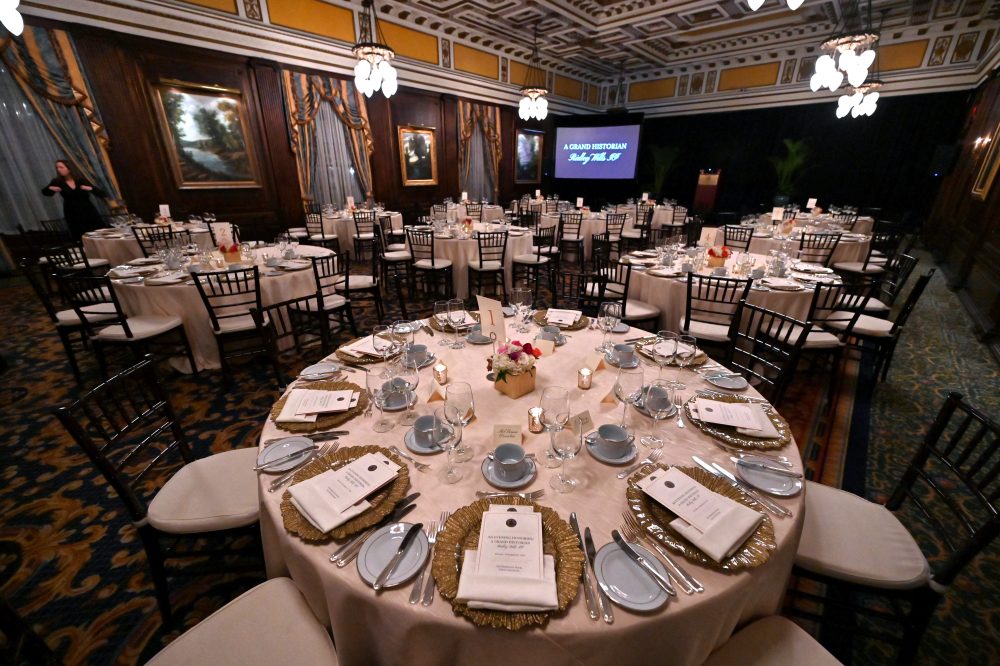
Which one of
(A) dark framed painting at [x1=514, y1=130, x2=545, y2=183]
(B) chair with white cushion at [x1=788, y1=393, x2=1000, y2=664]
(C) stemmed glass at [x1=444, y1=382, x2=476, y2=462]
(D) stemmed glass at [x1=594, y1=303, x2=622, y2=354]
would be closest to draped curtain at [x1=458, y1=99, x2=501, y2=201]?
(A) dark framed painting at [x1=514, y1=130, x2=545, y2=183]

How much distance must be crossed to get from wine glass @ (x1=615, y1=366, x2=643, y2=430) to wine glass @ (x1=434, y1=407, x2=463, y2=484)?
0.60 m

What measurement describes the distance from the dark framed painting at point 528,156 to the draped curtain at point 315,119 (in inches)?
193

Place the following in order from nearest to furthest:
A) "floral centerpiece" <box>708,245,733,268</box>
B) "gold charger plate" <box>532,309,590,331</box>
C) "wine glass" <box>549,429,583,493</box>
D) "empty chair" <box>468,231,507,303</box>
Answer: "wine glass" <box>549,429,583,493</box>
"gold charger plate" <box>532,309,590,331</box>
"floral centerpiece" <box>708,245,733,268</box>
"empty chair" <box>468,231,507,303</box>

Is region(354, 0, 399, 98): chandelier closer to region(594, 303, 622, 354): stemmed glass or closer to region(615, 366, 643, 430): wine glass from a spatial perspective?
region(594, 303, 622, 354): stemmed glass

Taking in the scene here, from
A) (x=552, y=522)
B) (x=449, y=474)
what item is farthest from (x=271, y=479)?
(x=552, y=522)

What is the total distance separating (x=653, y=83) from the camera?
1259 cm

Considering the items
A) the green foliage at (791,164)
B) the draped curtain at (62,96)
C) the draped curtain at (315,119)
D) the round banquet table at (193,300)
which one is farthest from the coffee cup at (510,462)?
the green foliage at (791,164)

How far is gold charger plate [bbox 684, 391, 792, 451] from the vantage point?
1.35 m

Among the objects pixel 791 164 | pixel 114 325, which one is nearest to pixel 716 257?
pixel 114 325

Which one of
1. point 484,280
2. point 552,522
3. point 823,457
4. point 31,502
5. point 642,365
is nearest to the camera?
point 552,522

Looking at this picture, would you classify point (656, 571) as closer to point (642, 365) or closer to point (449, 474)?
point (449, 474)

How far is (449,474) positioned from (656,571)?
0.62 meters

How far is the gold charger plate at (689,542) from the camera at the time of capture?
96cm

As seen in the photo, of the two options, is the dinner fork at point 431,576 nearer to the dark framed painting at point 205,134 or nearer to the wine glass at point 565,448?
the wine glass at point 565,448
